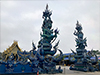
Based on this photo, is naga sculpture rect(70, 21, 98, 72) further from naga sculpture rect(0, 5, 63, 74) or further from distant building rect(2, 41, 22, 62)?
distant building rect(2, 41, 22, 62)

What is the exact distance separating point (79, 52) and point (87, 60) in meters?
3.93

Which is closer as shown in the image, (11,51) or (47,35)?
(47,35)

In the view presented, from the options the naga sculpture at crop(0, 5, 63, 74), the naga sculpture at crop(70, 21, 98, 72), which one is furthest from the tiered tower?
the naga sculpture at crop(70, 21, 98, 72)

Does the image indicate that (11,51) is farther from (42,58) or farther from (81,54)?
(81,54)

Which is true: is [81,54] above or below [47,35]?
below

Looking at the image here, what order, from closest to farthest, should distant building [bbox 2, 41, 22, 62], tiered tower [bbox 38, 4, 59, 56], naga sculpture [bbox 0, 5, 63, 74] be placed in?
naga sculpture [bbox 0, 5, 63, 74]
tiered tower [bbox 38, 4, 59, 56]
distant building [bbox 2, 41, 22, 62]

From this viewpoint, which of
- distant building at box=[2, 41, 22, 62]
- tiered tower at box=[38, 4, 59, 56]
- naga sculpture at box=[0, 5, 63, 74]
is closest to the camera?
naga sculpture at box=[0, 5, 63, 74]

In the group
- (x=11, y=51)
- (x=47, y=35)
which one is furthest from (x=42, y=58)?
(x=11, y=51)

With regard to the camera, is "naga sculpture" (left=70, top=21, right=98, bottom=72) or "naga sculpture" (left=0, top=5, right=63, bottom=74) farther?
"naga sculpture" (left=70, top=21, right=98, bottom=72)

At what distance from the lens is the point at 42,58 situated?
14484mm

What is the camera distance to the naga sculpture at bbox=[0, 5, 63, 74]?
11.3m

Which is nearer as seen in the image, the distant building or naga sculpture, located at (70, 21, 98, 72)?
naga sculpture, located at (70, 21, 98, 72)

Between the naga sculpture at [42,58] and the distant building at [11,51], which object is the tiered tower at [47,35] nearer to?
the naga sculpture at [42,58]

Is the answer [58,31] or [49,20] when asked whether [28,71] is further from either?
A: [49,20]
